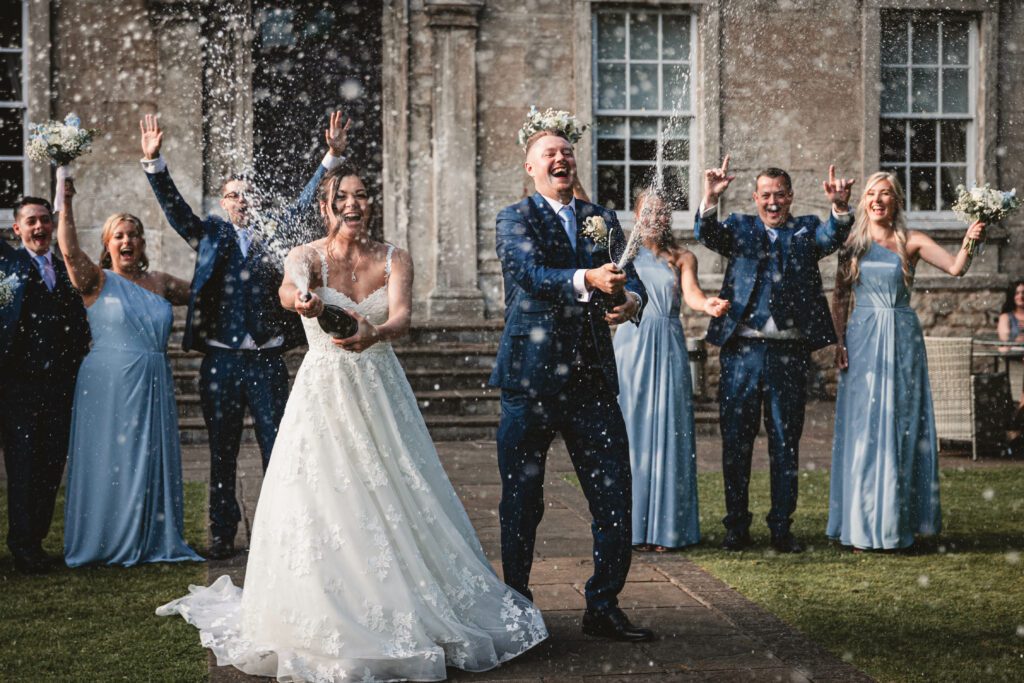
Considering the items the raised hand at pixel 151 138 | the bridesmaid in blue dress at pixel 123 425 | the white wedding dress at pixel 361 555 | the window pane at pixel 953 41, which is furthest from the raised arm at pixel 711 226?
the window pane at pixel 953 41

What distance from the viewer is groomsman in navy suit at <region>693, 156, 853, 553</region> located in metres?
6.19

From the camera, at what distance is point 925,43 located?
13.5 metres

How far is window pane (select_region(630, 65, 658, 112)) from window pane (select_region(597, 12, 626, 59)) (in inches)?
9.5

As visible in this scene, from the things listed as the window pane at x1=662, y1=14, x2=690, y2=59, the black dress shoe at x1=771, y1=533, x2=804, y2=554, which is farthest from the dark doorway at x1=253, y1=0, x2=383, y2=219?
the black dress shoe at x1=771, y1=533, x2=804, y2=554

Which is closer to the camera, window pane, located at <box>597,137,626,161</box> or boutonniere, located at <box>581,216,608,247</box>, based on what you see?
boutonniere, located at <box>581,216,608,247</box>

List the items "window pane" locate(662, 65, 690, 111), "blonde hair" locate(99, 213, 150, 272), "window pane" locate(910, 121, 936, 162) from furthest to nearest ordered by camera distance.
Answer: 1. "window pane" locate(910, 121, 936, 162)
2. "window pane" locate(662, 65, 690, 111)
3. "blonde hair" locate(99, 213, 150, 272)

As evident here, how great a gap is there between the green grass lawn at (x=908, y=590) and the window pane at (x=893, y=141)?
261 inches

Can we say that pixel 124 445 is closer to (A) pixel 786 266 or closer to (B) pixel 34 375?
(B) pixel 34 375

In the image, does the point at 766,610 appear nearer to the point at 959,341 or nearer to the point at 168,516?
the point at 168,516

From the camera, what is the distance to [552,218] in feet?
15.2

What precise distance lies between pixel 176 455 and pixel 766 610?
10.4ft

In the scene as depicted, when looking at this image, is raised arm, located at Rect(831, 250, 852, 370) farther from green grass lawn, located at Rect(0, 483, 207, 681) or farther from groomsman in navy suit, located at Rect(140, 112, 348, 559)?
green grass lawn, located at Rect(0, 483, 207, 681)

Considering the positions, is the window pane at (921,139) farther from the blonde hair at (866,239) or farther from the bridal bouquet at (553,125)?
the bridal bouquet at (553,125)

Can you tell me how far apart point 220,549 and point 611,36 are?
334 inches
